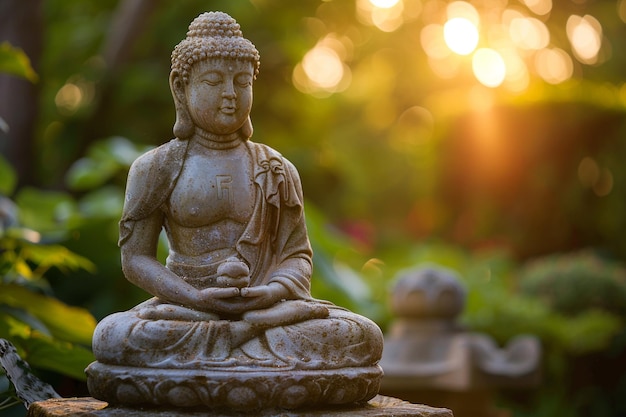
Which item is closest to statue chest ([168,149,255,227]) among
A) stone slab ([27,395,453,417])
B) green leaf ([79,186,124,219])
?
stone slab ([27,395,453,417])

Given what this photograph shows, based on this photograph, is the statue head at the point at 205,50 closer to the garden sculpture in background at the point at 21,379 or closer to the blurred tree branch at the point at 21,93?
the garden sculpture in background at the point at 21,379

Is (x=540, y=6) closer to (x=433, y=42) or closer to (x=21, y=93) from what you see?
(x=433, y=42)

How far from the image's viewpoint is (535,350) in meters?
9.41

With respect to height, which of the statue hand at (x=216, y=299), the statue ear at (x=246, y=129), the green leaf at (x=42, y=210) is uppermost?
the green leaf at (x=42, y=210)

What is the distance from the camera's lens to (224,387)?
4449mm

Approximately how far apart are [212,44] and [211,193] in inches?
25.5

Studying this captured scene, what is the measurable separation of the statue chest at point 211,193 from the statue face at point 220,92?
17cm

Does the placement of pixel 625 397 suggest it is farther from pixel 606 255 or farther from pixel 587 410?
pixel 606 255

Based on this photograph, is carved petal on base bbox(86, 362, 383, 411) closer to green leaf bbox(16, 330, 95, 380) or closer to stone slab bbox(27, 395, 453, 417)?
stone slab bbox(27, 395, 453, 417)

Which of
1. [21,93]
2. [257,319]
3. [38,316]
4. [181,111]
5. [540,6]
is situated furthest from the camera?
[540,6]

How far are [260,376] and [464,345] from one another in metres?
4.89

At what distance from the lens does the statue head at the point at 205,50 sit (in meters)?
4.93

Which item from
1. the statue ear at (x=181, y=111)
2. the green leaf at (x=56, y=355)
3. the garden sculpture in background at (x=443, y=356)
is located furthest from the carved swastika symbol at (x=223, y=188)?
the garden sculpture in background at (x=443, y=356)

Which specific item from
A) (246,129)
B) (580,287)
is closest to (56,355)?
(246,129)
